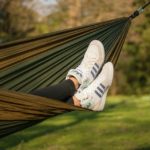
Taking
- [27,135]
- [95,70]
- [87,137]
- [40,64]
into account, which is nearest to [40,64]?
[40,64]

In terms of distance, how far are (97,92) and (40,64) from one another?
1.28 ft

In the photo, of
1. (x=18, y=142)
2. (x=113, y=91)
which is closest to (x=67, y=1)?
(x=113, y=91)

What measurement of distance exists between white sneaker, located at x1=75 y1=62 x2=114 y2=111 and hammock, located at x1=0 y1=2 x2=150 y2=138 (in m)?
0.18

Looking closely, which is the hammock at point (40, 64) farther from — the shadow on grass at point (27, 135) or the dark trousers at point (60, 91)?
the shadow on grass at point (27, 135)

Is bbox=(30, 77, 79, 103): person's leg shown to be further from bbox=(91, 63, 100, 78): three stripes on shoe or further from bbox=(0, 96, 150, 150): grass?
bbox=(0, 96, 150, 150): grass

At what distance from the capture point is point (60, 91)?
3.57 meters

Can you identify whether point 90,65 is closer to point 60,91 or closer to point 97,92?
point 97,92

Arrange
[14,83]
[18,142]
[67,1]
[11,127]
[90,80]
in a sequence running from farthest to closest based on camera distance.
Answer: [67,1], [18,142], [90,80], [14,83], [11,127]

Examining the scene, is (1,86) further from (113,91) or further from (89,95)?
(113,91)

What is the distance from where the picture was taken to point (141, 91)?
20.0 m

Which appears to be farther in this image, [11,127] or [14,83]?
[14,83]

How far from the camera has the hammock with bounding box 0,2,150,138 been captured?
3227 millimetres

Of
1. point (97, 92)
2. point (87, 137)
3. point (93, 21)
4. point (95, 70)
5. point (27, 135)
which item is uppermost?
point (93, 21)

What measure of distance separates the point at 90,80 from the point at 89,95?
17cm
